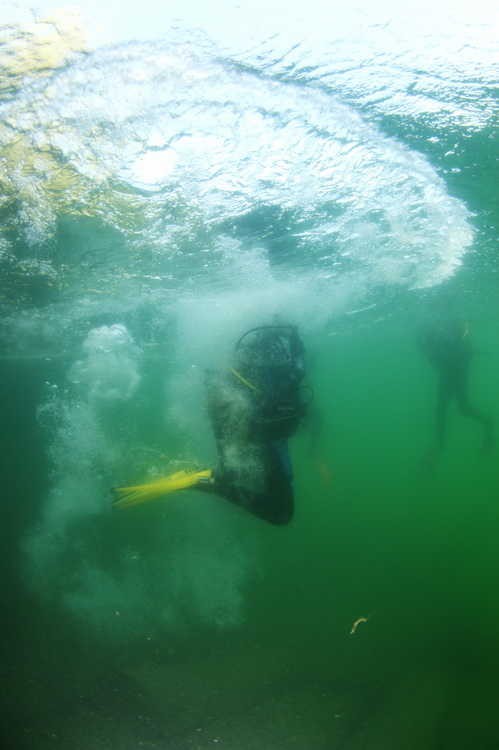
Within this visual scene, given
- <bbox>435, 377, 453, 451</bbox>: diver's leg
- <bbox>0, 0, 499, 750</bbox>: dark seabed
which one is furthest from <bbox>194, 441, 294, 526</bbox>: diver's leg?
<bbox>435, 377, 453, 451</bbox>: diver's leg

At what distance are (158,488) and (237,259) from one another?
29.3 ft

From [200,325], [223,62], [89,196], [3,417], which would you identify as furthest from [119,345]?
[3,417]

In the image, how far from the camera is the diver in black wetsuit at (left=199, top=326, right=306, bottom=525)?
5512 millimetres

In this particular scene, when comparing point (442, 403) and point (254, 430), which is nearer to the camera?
point (254, 430)

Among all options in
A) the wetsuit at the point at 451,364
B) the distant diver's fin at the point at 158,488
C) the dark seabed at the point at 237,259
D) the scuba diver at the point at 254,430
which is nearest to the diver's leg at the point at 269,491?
the scuba diver at the point at 254,430

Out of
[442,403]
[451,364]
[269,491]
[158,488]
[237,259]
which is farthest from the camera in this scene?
[442,403]

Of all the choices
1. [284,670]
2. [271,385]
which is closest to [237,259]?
[271,385]

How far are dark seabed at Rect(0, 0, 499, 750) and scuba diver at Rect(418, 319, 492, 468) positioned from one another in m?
3.23

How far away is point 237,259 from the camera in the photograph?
41.0ft

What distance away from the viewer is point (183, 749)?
570cm

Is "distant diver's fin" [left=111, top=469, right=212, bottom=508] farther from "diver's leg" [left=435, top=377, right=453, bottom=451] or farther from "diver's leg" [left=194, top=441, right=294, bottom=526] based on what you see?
"diver's leg" [left=435, top=377, right=453, bottom=451]

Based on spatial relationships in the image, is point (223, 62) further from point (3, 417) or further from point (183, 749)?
point (3, 417)

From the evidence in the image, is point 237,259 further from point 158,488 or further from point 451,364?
point 451,364

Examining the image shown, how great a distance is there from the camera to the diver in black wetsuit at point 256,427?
18.1 feet
